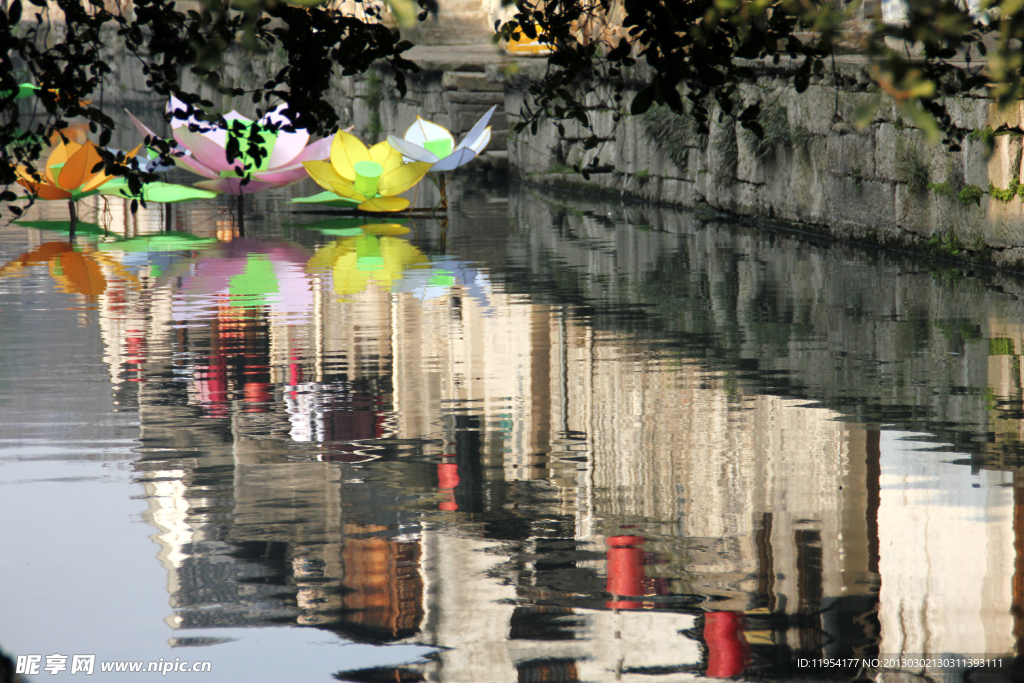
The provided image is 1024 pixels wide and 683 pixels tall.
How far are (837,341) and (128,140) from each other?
41.5ft

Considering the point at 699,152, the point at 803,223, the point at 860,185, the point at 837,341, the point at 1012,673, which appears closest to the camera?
the point at 1012,673

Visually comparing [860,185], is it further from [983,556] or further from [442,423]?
[983,556]

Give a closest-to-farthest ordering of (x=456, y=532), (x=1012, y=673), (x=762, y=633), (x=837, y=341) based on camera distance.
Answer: (x=1012, y=673), (x=762, y=633), (x=456, y=532), (x=837, y=341)

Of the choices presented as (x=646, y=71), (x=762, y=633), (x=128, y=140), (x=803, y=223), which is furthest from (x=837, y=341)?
(x=128, y=140)

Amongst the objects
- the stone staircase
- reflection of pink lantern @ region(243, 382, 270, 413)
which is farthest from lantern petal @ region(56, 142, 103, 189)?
the stone staircase

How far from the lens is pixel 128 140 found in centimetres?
1550

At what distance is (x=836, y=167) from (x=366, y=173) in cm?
335

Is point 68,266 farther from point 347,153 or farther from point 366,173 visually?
point 366,173

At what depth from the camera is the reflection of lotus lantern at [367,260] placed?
6457 mm

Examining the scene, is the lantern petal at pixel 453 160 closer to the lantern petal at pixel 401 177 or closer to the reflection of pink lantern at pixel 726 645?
the lantern petal at pixel 401 177

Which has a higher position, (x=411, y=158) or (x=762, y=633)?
(x=411, y=158)

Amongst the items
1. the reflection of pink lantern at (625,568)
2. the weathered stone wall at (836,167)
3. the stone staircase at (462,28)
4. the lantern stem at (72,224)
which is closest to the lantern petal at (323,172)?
the lantern stem at (72,224)

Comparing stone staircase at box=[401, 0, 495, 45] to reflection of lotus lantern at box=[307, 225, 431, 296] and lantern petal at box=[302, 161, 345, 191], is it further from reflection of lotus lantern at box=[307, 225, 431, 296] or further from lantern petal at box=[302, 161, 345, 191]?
reflection of lotus lantern at box=[307, 225, 431, 296]

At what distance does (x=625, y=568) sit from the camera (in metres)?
2.60
